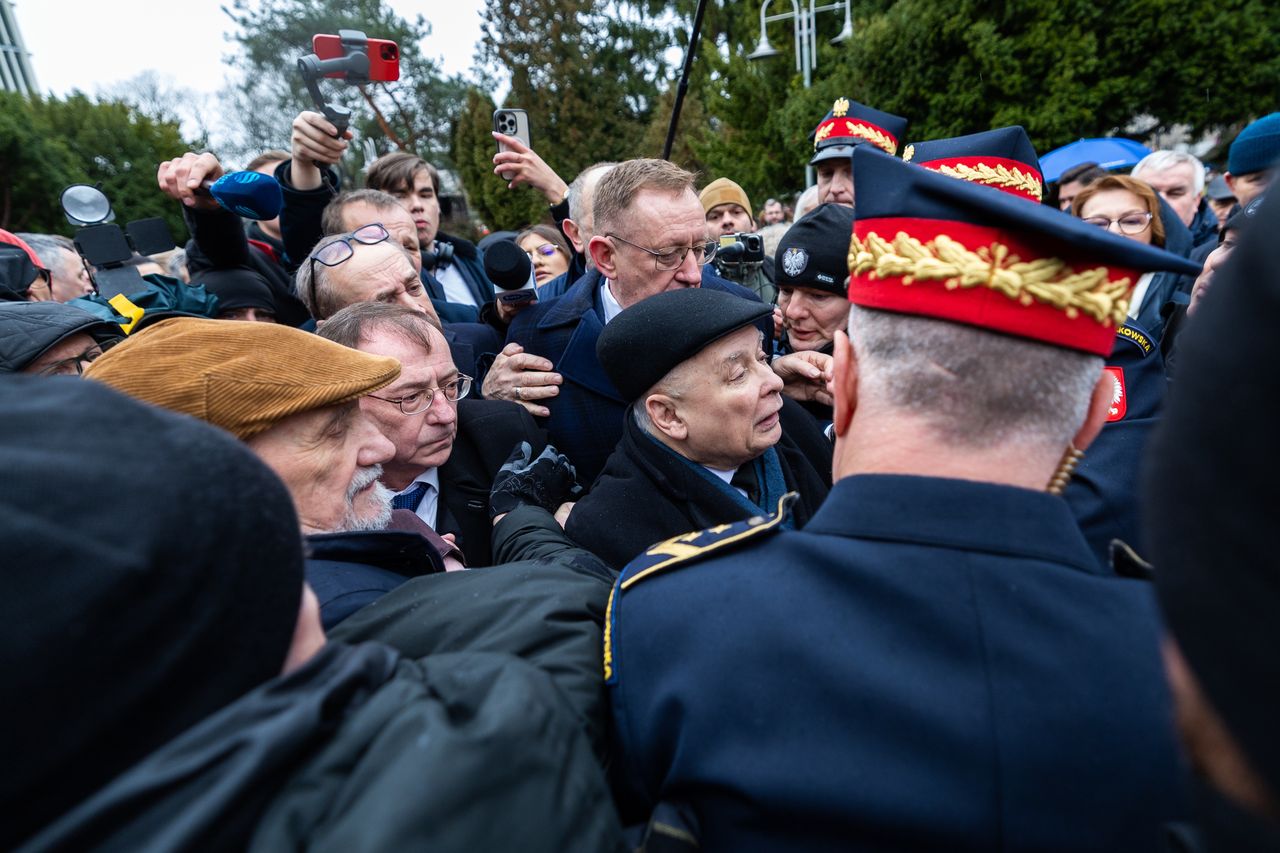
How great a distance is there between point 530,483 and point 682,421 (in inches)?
20.7

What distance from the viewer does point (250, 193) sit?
2.88 metres

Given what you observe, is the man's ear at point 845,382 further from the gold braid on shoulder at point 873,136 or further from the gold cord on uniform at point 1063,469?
the gold braid on shoulder at point 873,136

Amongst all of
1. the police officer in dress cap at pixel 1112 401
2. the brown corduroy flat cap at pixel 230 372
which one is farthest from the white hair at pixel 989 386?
the brown corduroy flat cap at pixel 230 372

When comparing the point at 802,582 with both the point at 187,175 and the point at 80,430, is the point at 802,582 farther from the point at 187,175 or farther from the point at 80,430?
the point at 187,175

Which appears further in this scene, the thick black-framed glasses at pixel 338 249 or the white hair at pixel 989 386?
the thick black-framed glasses at pixel 338 249

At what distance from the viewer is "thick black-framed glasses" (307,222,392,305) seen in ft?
9.96

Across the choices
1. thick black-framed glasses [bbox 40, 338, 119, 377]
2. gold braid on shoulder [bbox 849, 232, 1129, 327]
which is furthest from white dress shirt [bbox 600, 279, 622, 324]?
gold braid on shoulder [bbox 849, 232, 1129, 327]

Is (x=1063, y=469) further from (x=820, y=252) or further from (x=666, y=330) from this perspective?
(x=820, y=252)

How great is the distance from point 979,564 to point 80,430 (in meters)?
1.15

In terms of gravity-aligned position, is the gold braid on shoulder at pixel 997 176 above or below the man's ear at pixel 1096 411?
above

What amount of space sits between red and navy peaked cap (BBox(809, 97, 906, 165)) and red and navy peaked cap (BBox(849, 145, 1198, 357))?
3456 millimetres

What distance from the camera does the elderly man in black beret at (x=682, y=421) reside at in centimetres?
220

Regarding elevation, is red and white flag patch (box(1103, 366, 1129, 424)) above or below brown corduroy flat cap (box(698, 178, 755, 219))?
below

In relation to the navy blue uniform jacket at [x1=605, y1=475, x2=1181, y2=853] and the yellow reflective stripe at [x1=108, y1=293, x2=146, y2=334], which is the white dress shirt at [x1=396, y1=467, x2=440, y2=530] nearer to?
the navy blue uniform jacket at [x1=605, y1=475, x2=1181, y2=853]
